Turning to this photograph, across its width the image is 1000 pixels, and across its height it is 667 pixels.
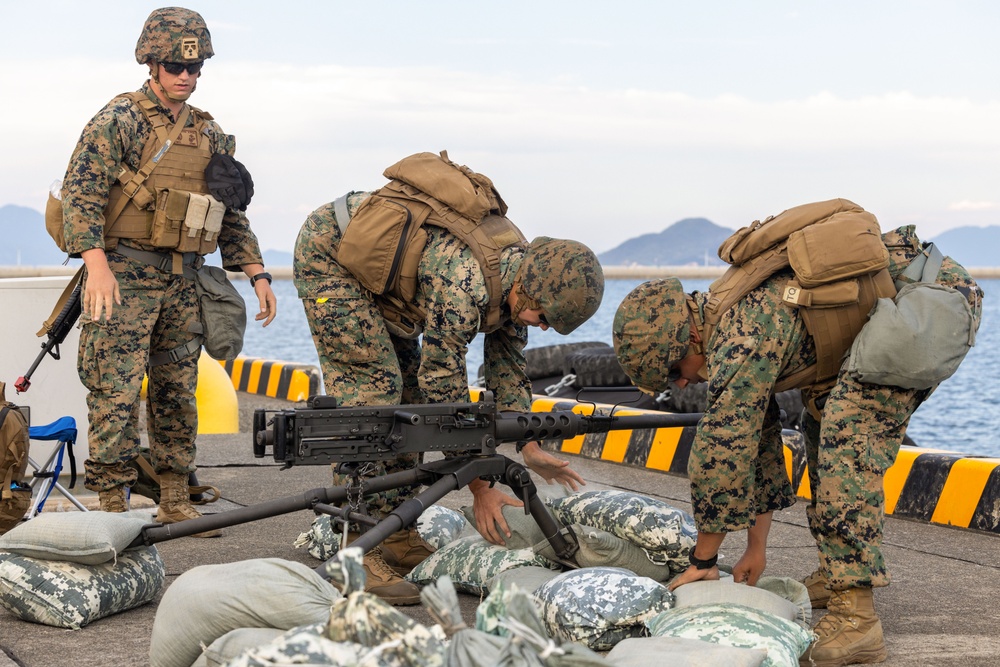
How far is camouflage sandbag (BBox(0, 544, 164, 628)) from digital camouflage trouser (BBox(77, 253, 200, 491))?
3.89 feet

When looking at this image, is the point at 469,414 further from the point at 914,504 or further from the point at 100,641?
the point at 914,504

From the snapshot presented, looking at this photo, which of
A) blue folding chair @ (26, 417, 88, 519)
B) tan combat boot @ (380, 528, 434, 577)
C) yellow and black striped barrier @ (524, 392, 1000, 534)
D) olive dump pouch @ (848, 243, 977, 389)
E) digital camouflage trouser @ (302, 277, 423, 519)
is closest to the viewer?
olive dump pouch @ (848, 243, 977, 389)

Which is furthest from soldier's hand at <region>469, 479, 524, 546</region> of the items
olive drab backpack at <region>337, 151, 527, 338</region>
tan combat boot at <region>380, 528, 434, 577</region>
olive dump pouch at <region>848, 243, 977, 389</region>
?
olive dump pouch at <region>848, 243, 977, 389</region>

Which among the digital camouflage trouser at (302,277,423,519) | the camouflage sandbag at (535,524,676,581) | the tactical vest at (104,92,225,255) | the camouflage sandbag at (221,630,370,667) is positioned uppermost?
the tactical vest at (104,92,225,255)

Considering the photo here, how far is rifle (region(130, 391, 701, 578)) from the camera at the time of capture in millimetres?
3943

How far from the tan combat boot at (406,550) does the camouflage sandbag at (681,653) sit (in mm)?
1721

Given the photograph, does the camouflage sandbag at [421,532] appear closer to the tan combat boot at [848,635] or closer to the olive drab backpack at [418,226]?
the olive drab backpack at [418,226]

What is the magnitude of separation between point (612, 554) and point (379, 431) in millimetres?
949

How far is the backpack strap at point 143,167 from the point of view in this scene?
5.27 m

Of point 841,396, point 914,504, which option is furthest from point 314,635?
point 914,504

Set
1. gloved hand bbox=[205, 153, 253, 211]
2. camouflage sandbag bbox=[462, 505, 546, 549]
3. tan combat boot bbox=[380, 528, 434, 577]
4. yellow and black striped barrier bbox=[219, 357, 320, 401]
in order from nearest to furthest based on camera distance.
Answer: camouflage sandbag bbox=[462, 505, 546, 549] → tan combat boot bbox=[380, 528, 434, 577] → gloved hand bbox=[205, 153, 253, 211] → yellow and black striped barrier bbox=[219, 357, 320, 401]

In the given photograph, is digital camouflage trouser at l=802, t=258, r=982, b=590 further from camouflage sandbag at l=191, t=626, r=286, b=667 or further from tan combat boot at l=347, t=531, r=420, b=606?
camouflage sandbag at l=191, t=626, r=286, b=667

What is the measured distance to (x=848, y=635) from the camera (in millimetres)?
3752

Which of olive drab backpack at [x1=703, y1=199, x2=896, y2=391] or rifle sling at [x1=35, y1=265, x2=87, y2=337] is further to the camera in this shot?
rifle sling at [x1=35, y1=265, x2=87, y2=337]
